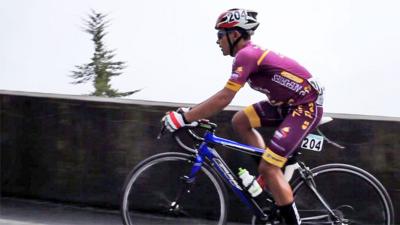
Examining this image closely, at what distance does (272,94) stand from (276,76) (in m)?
0.18

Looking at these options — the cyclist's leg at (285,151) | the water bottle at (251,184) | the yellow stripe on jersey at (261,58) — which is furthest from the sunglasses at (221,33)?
the water bottle at (251,184)

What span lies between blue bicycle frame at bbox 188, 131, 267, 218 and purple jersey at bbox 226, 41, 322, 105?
49 centimetres

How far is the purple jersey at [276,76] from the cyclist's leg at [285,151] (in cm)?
12

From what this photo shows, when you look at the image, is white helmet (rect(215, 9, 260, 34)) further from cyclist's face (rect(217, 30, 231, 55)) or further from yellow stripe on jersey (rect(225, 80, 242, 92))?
yellow stripe on jersey (rect(225, 80, 242, 92))

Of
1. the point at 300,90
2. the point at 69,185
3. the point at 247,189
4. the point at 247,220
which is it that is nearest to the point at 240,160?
the point at 247,220

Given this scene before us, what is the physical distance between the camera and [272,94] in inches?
186

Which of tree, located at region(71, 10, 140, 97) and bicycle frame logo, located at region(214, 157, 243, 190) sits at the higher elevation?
bicycle frame logo, located at region(214, 157, 243, 190)

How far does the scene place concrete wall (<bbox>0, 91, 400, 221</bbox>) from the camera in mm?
5609

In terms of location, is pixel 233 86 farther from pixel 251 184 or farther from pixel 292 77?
pixel 251 184

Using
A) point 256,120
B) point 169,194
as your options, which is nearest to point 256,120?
point 256,120

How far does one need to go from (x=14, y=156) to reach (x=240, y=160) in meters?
2.64

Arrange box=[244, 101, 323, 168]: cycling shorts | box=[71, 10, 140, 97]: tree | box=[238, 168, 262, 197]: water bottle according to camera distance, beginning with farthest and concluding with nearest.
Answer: box=[71, 10, 140, 97]: tree, box=[238, 168, 262, 197]: water bottle, box=[244, 101, 323, 168]: cycling shorts

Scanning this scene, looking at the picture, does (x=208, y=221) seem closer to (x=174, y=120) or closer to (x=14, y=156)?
(x=174, y=120)

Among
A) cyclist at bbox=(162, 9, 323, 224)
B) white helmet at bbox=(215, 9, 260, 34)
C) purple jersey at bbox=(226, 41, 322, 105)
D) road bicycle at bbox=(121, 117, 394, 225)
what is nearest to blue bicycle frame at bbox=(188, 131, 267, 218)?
road bicycle at bbox=(121, 117, 394, 225)
